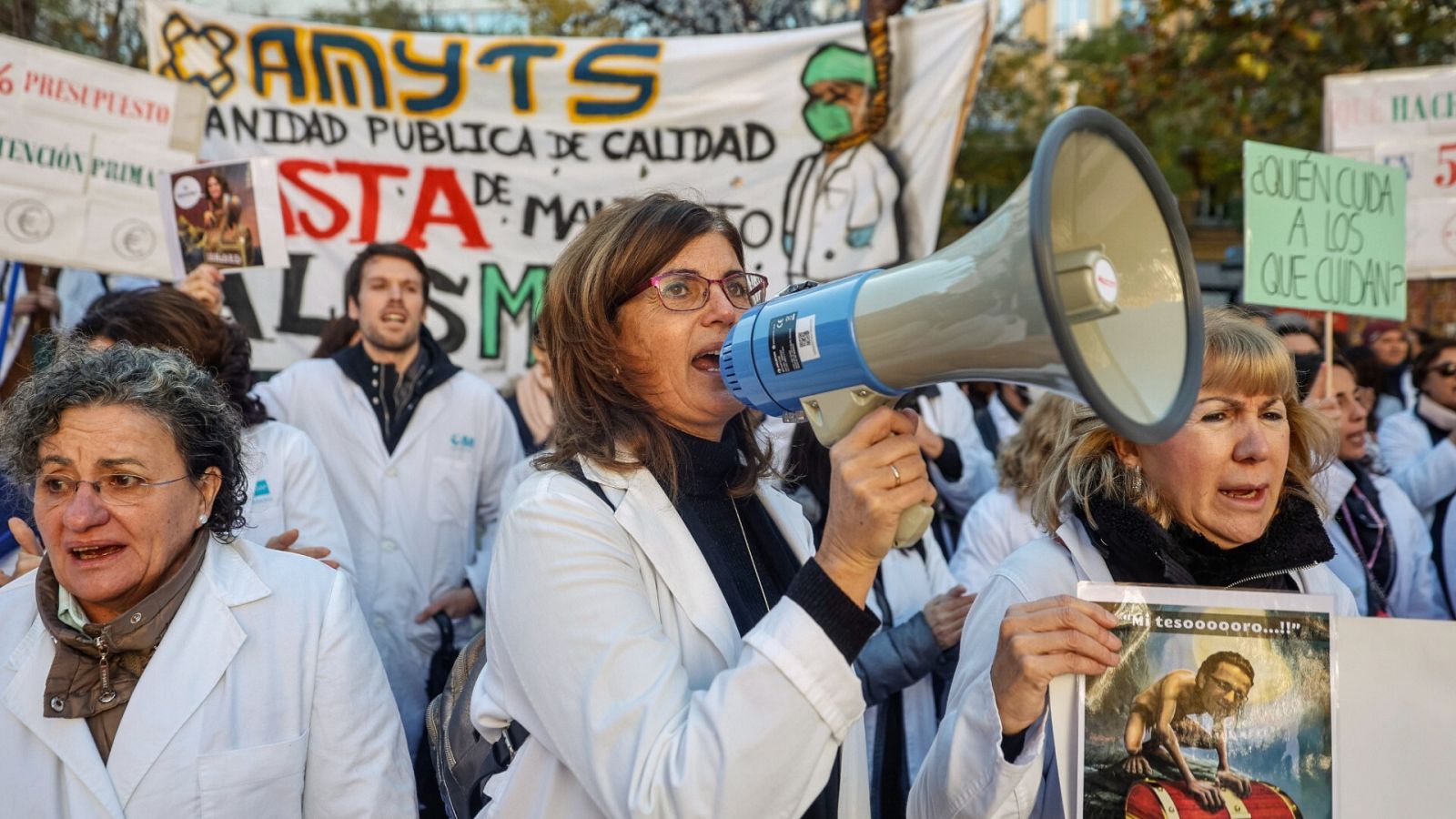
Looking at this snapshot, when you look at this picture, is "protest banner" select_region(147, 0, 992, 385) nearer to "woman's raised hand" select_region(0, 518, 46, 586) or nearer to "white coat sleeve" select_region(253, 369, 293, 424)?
"white coat sleeve" select_region(253, 369, 293, 424)

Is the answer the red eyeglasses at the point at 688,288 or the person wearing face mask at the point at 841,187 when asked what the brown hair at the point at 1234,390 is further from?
the person wearing face mask at the point at 841,187

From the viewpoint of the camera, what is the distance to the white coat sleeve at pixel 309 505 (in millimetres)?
3293

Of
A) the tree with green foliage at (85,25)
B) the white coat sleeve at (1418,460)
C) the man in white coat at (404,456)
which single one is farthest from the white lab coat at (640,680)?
the tree with green foliage at (85,25)

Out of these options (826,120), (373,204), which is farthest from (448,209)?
(826,120)

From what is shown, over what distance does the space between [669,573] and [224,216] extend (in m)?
3.36

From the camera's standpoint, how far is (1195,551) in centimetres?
206

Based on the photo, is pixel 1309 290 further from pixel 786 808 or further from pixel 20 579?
pixel 20 579

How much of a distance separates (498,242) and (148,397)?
12.5ft

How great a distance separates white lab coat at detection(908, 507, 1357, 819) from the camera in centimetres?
182

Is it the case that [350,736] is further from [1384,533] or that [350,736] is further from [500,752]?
[1384,533]

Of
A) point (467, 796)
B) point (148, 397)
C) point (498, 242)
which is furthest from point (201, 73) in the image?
point (467, 796)

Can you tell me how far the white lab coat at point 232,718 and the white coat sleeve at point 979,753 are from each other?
1.02 meters

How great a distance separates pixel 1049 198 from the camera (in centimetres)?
126

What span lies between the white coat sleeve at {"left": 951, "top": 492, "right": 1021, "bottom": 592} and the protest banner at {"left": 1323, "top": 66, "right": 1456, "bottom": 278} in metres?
2.60
